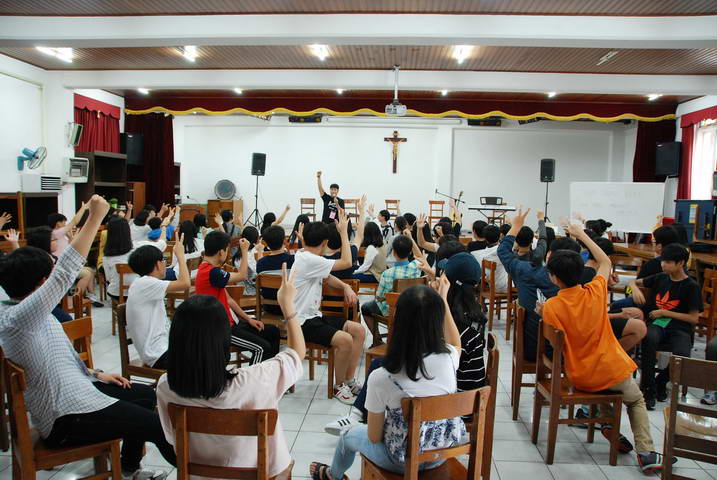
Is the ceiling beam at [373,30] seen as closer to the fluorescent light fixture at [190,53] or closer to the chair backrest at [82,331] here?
the fluorescent light fixture at [190,53]

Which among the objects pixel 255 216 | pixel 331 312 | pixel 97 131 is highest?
pixel 97 131

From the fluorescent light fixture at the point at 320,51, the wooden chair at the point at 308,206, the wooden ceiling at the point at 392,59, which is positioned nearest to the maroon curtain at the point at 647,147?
the wooden ceiling at the point at 392,59

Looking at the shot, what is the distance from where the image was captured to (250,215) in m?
11.6

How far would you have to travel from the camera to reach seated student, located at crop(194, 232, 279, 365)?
285 centimetres

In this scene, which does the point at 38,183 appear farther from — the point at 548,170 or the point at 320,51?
the point at 548,170

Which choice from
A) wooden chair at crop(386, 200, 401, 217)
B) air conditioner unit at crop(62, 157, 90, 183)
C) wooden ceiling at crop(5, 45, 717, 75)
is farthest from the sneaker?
→ wooden chair at crop(386, 200, 401, 217)

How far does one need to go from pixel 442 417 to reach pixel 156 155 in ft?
32.7

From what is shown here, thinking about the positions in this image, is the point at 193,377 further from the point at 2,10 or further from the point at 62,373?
the point at 2,10

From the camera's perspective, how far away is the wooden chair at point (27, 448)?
161 centimetres

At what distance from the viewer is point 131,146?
32.2 ft

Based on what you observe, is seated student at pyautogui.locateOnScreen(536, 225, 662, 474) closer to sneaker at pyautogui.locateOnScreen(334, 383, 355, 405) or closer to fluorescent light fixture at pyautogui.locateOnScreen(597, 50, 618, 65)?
sneaker at pyautogui.locateOnScreen(334, 383, 355, 405)

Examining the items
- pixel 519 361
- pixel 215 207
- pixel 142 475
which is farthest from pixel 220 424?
pixel 215 207

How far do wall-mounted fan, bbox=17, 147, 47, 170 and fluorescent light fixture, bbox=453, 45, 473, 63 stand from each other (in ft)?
20.6

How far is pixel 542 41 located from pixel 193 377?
533 cm
